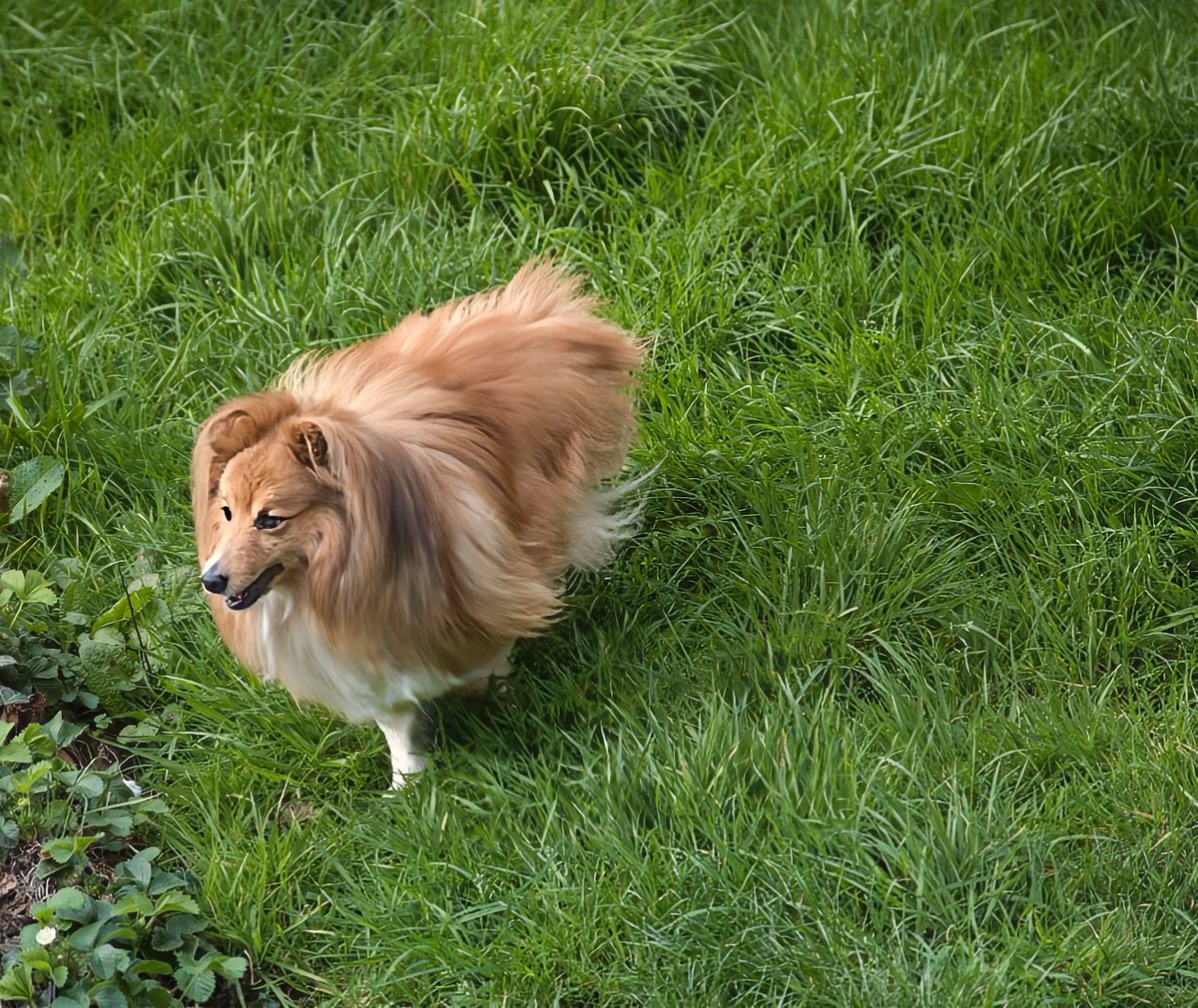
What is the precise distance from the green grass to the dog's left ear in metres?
0.96

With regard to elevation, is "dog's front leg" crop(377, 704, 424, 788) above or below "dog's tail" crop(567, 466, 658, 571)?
below

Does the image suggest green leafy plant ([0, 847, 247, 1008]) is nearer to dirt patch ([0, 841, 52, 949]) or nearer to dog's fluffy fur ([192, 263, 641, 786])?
dirt patch ([0, 841, 52, 949])

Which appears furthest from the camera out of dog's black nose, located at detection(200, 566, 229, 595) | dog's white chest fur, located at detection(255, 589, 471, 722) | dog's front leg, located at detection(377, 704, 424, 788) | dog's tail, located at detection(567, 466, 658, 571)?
dog's tail, located at detection(567, 466, 658, 571)

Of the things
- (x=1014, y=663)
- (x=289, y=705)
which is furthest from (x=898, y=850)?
(x=289, y=705)

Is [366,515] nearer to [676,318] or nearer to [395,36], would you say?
[676,318]

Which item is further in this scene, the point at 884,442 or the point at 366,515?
the point at 884,442

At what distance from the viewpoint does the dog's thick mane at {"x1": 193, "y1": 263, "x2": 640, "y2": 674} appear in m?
3.28

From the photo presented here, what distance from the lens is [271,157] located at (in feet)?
17.8

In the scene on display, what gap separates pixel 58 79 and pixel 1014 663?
14.4 ft

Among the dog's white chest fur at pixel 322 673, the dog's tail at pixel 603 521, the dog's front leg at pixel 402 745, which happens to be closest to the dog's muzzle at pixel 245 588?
the dog's white chest fur at pixel 322 673

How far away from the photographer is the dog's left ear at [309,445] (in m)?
3.22

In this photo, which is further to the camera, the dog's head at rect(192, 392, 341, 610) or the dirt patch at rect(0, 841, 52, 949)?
the dirt patch at rect(0, 841, 52, 949)

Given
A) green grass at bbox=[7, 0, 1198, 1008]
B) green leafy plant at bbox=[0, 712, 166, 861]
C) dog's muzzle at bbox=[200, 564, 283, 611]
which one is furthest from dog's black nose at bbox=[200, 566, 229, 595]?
green grass at bbox=[7, 0, 1198, 1008]

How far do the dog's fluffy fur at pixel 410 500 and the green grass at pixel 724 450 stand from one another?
0.42 m
